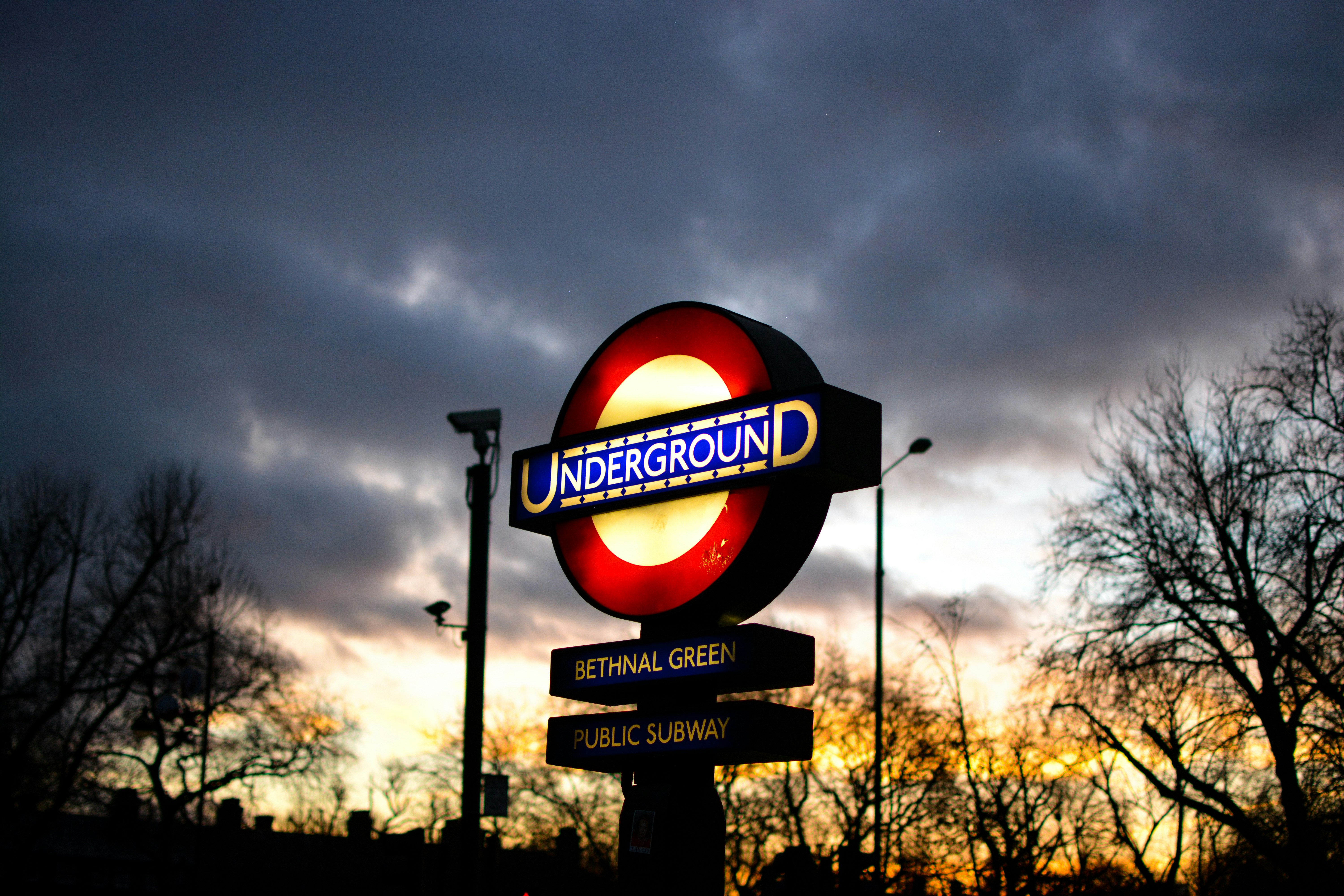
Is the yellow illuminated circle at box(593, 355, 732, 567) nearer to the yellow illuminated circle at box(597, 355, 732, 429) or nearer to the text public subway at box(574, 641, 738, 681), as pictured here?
the yellow illuminated circle at box(597, 355, 732, 429)

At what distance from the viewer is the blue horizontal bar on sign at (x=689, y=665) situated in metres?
7.64

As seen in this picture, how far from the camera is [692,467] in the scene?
8305 mm

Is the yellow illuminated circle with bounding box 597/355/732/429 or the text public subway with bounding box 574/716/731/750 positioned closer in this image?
the text public subway with bounding box 574/716/731/750

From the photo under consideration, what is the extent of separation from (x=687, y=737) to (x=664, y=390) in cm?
263

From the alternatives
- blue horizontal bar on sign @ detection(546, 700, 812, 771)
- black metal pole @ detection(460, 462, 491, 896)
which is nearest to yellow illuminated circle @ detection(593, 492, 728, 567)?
blue horizontal bar on sign @ detection(546, 700, 812, 771)

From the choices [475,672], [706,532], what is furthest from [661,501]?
[475,672]

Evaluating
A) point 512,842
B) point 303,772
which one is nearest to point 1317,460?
point 303,772

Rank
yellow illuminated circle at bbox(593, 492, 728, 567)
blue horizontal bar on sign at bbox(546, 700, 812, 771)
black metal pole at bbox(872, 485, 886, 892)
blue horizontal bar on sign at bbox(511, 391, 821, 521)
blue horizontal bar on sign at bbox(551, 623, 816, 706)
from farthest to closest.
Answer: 1. black metal pole at bbox(872, 485, 886, 892)
2. yellow illuminated circle at bbox(593, 492, 728, 567)
3. blue horizontal bar on sign at bbox(511, 391, 821, 521)
4. blue horizontal bar on sign at bbox(551, 623, 816, 706)
5. blue horizontal bar on sign at bbox(546, 700, 812, 771)

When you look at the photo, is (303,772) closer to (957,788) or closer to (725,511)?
(957,788)

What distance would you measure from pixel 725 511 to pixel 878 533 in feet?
58.8

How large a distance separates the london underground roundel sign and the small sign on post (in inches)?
263

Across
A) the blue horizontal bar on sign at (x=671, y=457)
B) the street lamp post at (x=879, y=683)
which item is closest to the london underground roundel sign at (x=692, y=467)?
the blue horizontal bar on sign at (x=671, y=457)

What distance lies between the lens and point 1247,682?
60.8 ft

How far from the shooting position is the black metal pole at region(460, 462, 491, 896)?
13.6 meters
